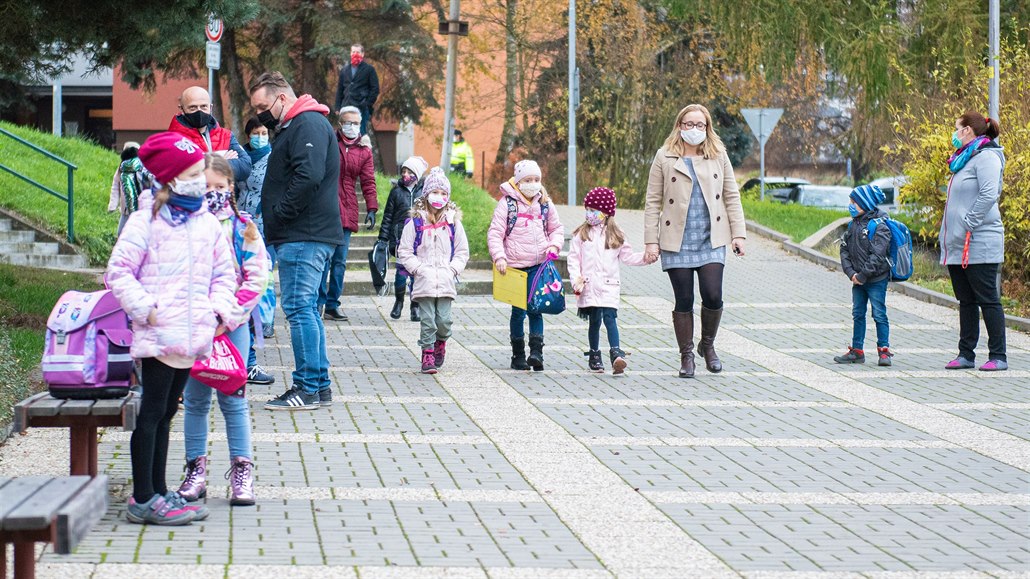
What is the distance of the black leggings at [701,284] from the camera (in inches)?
420

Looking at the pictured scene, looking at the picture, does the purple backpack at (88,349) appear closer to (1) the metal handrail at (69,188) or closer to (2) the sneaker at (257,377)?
(2) the sneaker at (257,377)

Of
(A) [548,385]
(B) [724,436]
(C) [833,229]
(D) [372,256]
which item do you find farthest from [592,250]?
(C) [833,229]

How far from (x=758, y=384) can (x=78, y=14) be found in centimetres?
613

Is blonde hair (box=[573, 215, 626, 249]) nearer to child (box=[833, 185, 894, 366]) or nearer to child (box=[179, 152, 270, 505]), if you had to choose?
child (box=[833, 185, 894, 366])

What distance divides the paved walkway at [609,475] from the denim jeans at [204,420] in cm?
25

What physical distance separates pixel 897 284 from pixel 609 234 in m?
7.87

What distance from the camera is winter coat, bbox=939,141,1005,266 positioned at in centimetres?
1109

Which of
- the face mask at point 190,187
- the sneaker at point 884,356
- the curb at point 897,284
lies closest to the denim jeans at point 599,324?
the sneaker at point 884,356

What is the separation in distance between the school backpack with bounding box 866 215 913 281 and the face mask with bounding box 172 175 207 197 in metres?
7.22

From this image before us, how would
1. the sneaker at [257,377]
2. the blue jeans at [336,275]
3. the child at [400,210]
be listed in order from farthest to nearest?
the child at [400,210], the blue jeans at [336,275], the sneaker at [257,377]

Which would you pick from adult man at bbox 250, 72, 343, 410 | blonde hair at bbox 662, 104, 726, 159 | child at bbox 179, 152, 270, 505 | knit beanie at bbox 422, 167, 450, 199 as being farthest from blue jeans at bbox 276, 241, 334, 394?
blonde hair at bbox 662, 104, 726, 159

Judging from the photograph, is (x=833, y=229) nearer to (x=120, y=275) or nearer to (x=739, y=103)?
(x=739, y=103)

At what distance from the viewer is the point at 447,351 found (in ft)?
39.6

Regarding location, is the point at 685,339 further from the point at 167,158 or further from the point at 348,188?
the point at 167,158
